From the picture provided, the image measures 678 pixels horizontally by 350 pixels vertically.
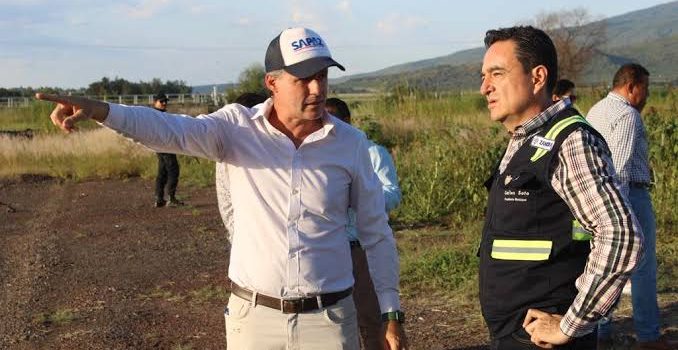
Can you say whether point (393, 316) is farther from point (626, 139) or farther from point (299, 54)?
point (626, 139)

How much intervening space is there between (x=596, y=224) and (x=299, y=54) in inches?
50.3

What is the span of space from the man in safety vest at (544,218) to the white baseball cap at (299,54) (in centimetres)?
63

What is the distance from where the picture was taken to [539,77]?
2.93m

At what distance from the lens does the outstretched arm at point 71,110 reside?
2.78 meters

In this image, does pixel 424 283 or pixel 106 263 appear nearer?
pixel 424 283

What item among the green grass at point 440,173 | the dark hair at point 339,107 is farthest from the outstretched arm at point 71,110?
the green grass at point 440,173

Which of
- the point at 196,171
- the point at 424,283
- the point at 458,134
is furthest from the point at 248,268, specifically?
the point at 196,171

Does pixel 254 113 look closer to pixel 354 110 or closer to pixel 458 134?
pixel 458 134

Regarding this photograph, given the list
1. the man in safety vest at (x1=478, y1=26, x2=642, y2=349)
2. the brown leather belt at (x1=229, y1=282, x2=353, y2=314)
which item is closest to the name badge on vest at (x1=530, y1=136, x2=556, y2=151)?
the man in safety vest at (x1=478, y1=26, x2=642, y2=349)

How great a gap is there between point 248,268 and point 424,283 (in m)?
5.05

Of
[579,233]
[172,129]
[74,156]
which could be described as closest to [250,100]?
[172,129]

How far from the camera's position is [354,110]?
23.6m

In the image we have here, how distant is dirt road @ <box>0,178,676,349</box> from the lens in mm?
6785

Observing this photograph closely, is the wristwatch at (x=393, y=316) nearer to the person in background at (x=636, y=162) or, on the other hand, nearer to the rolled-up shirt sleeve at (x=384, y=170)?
the rolled-up shirt sleeve at (x=384, y=170)
